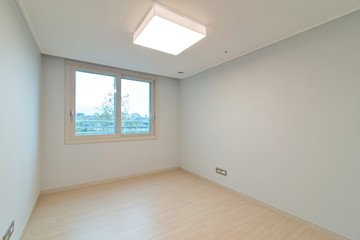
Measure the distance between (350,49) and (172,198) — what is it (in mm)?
2910

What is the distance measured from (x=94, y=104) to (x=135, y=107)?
836mm

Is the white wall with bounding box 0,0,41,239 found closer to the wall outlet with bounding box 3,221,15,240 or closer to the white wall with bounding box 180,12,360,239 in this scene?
the wall outlet with bounding box 3,221,15,240

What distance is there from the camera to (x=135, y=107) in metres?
3.78

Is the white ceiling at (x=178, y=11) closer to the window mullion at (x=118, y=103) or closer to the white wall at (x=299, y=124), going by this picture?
the white wall at (x=299, y=124)

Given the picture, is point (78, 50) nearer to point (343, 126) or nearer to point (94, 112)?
point (94, 112)

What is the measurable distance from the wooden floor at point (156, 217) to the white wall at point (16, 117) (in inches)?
14.1

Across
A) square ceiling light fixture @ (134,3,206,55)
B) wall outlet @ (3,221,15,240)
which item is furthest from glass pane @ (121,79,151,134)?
wall outlet @ (3,221,15,240)

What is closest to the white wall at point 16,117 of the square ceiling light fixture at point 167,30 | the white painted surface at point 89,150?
the white painted surface at point 89,150

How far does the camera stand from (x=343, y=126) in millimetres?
1767

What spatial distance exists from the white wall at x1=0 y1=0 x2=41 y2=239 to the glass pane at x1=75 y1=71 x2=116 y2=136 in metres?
0.91

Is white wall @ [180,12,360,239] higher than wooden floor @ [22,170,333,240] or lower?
higher

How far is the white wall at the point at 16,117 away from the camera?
1.34 m

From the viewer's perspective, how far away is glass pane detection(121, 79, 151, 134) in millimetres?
3623

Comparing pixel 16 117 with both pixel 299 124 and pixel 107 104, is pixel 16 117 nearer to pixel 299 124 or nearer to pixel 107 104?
pixel 107 104
